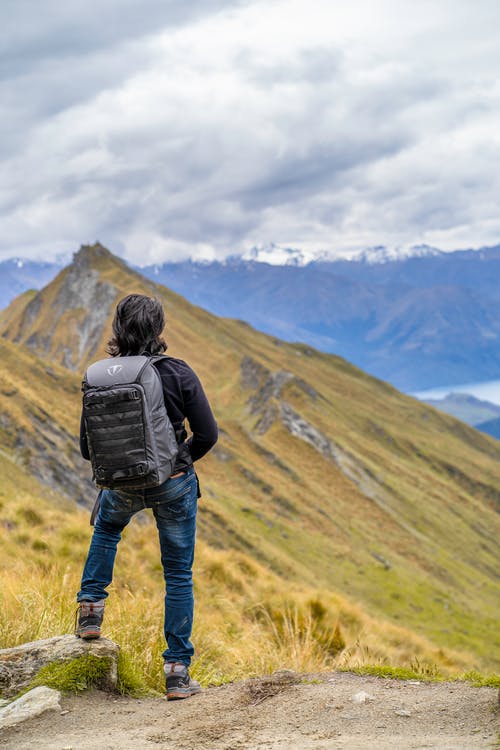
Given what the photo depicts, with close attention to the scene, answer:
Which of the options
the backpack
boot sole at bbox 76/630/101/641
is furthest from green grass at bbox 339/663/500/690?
the backpack

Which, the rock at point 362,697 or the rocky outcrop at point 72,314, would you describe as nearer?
the rock at point 362,697

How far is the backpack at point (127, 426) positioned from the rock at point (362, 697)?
7.44 feet

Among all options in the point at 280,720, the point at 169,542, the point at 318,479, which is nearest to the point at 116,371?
the point at 169,542

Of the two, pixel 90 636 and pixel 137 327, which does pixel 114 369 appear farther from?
pixel 90 636

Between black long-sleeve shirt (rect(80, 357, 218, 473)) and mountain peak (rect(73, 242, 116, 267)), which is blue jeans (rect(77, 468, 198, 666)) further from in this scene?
mountain peak (rect(73, 242, 116, 267))

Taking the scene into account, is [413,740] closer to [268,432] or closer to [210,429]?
[210,429]

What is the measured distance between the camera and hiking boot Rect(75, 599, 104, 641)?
221 inches

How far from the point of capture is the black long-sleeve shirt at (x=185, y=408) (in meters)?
5.33

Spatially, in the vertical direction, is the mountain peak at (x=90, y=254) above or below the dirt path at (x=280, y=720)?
above

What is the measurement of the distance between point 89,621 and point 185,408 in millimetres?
2067

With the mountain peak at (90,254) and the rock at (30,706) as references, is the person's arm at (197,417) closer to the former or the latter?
the rock at (30,706)

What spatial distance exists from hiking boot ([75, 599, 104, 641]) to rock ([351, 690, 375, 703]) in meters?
2.22

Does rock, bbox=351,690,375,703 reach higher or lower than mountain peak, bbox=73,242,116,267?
lower

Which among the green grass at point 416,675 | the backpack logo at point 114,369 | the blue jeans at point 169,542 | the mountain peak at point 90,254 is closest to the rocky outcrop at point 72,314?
the mountain peak at point 90,254
